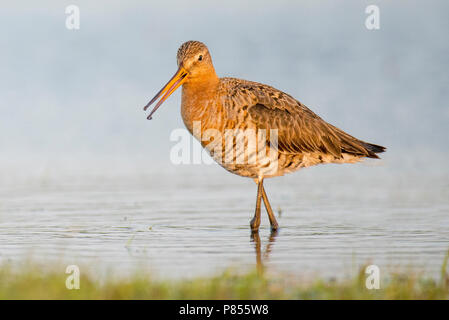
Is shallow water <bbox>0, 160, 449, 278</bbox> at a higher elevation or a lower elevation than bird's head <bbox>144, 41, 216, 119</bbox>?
lower

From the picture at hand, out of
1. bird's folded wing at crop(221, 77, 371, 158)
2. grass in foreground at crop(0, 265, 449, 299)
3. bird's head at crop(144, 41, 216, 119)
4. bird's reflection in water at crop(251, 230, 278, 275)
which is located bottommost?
grass in foreground at crop(0, 265, 449, 299)

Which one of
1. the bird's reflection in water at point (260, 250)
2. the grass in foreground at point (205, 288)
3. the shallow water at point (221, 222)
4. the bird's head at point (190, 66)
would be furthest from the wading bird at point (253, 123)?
the grass in foreground at point (205, 288)

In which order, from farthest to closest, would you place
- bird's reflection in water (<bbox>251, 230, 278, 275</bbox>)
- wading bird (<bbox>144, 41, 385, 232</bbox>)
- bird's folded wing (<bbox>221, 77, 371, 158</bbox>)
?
Result: bird's folded wing (<bbox>221, 77, 371, 158</bbox>), wading bird (<bbox>144, 41, 385, 232</bbox>), bird's reflection in water (<bbox>251, 230, 278, 275</bbox>)

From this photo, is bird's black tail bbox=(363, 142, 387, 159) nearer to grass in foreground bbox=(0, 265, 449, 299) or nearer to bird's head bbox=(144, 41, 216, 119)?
bird's head bbox=(144, 41, 216, 119)

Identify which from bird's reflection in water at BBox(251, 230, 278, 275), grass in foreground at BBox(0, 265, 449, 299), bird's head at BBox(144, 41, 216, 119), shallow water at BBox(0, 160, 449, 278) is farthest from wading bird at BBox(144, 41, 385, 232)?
grass in foreground at BBox(0, 265, 449, 299)

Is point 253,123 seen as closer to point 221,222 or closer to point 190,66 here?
point 190,66

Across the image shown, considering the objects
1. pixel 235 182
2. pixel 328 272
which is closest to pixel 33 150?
pixel 235 182

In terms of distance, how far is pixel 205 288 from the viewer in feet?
21.1

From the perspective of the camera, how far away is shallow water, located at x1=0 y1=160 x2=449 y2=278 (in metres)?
8.12

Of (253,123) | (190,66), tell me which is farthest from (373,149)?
(190,66)

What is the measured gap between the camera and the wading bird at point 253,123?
32.7 feet
